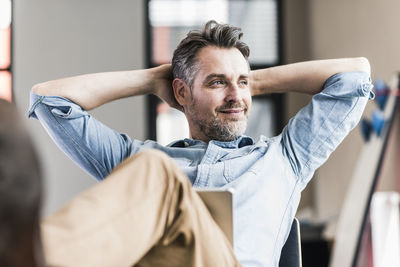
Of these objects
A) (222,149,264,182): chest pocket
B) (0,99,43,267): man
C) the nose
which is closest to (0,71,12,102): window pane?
the nose

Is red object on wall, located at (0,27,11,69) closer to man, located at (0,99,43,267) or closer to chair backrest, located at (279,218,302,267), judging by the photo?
chair backrest, located at (279,218,302,267)

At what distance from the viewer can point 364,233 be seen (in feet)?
9.57

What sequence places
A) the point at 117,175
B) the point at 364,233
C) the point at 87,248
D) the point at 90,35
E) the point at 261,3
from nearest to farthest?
the point at 87,248, the point at 117,175, the point at 364,233, the point at 90,35, the point at 261,3

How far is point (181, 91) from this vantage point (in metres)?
1.82

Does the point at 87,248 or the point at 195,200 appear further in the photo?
the point at 195,200

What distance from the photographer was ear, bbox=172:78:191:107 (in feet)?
5.90

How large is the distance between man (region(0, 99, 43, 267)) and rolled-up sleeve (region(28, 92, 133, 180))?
3.11 feet

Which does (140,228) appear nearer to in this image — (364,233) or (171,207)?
(171,207)

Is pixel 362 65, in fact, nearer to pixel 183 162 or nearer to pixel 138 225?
pixel 183 162

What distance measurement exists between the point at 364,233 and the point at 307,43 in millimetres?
2690

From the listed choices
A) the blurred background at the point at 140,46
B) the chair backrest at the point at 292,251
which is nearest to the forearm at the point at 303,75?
the chair backrest at the point at 292,251

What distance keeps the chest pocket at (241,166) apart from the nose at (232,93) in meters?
0.19

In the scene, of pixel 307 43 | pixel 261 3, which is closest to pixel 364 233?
pixel 307 43

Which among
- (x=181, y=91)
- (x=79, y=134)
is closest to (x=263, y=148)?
(x=181, y=91)
